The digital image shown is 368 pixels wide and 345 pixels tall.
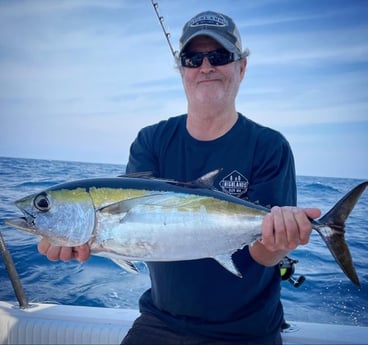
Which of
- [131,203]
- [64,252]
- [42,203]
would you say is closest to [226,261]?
[131,203]

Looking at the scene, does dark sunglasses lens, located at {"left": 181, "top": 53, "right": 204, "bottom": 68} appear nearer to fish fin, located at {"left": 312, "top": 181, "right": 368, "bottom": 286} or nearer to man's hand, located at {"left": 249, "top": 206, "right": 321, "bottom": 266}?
man's hand, located at {"left": 249, "top": 206, "right": 321, "bottom": 266}

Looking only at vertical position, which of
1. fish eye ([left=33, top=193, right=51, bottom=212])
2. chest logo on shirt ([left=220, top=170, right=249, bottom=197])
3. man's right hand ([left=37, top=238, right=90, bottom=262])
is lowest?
man's right hand ([left=37, top=238, right=90, bottom=262])

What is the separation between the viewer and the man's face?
8.42ft

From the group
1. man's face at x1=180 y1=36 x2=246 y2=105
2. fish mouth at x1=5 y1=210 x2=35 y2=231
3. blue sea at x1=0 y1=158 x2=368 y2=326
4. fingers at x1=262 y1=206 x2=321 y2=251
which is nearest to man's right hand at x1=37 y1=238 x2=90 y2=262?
fish mouth at x1=5 y1=210 x2=35 y2=231

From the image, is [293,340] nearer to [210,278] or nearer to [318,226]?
[210,278]

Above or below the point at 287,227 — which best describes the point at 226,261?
below

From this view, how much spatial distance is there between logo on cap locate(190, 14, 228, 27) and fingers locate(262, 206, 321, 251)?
1475 millimetres

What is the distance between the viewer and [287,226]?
187cm

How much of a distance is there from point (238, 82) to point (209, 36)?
0.41 metres

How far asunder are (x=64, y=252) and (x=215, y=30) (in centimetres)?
183

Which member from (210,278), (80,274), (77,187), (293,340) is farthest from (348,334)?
(80,274)

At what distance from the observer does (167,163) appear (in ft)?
8.54

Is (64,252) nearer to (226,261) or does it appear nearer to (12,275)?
(226,261)

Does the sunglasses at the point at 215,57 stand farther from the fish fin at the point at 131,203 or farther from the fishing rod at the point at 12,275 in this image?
the fishing rod at the point at 12,275
